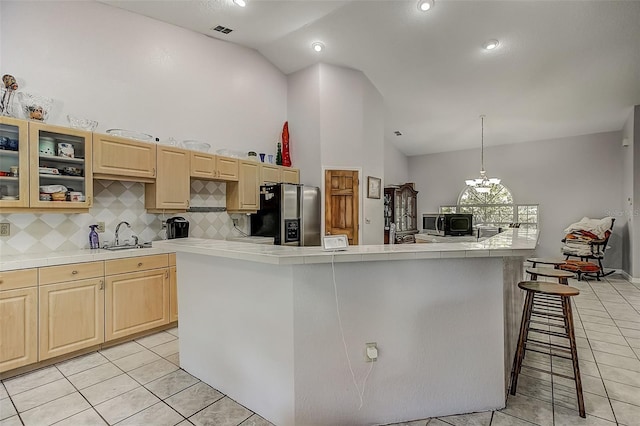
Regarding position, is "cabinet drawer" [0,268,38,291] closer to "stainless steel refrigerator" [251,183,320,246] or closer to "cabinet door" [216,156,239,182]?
"cabinet door" [216,156,239,182]

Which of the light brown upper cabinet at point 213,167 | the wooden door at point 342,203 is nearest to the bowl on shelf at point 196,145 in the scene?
the light brown upper cabinet at point 213,167

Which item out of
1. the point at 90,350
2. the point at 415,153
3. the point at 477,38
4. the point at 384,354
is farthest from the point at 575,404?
the point at 415,153

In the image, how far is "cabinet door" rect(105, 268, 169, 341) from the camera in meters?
2.88

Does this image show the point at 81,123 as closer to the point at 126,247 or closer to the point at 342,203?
the point at 126,247

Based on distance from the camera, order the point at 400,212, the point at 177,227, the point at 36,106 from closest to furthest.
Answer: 1. the point at 36,106
2. the point at 177,227
3. the point at 400,212

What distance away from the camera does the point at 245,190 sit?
439 centimetres

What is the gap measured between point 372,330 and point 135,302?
8.11 feet

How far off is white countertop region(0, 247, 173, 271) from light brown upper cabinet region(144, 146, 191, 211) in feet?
2.01

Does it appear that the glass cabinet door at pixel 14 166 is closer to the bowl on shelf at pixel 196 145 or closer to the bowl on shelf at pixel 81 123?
the bowl on shelf at pixel 81 123

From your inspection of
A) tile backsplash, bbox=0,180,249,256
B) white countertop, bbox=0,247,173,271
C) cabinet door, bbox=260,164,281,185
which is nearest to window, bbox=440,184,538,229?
cabinet door, bbox=260,164,281,185

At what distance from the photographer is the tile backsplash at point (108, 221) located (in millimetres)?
2803

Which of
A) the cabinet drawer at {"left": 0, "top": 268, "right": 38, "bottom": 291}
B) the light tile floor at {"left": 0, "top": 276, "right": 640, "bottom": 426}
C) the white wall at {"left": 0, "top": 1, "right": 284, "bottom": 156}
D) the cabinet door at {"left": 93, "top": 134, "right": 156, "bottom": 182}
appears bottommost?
the light tile floor at {"left": 0, "top": 276, "right": 640, "bottom": 426}

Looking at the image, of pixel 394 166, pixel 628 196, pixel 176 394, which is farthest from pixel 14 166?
pixel 628 196

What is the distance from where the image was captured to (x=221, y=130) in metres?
4.47
